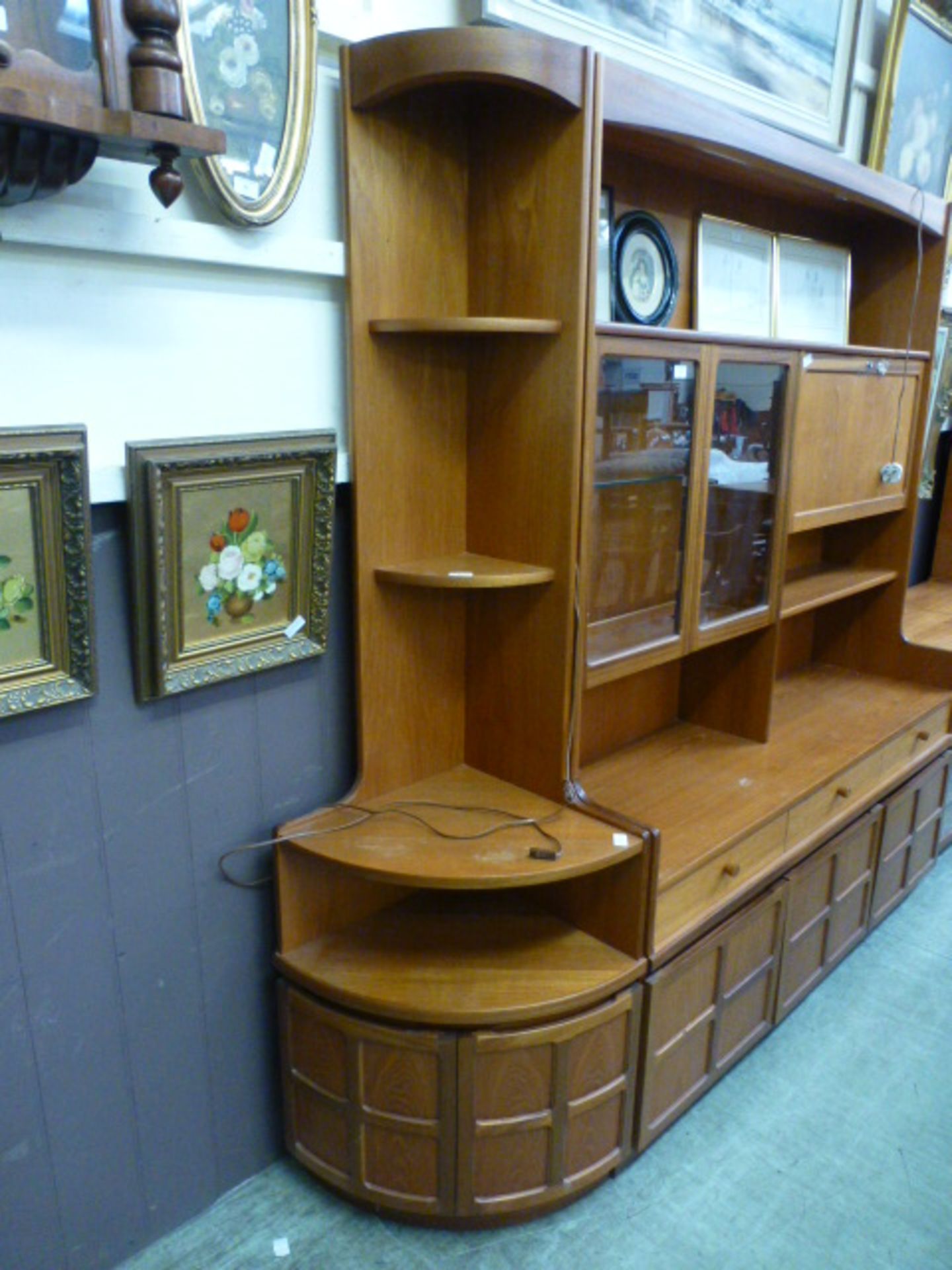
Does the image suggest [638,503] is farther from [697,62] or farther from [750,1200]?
[750,1200]

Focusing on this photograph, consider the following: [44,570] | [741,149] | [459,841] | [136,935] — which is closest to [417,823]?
[459,841]

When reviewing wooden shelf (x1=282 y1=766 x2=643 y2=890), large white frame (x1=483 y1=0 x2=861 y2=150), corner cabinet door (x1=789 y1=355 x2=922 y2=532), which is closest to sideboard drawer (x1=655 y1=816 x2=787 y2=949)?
wooden shelf (x1=282 y1=766 x2=643 y2=890)

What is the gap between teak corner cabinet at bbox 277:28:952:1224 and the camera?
1.50 m

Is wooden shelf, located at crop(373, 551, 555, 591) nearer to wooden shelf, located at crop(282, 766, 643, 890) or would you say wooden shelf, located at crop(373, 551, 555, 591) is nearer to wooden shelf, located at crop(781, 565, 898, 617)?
wooden shelf, located at crop(282, 766, 643, 890)

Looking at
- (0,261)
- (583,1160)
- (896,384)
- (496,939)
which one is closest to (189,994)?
(496,939)

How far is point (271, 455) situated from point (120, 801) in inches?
23.7

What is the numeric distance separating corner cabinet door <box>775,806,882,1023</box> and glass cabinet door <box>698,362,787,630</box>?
660mm

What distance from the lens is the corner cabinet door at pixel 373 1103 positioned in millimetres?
1555

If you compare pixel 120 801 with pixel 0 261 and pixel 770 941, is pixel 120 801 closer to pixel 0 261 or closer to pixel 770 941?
pixel 0 261

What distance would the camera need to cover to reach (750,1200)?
5.85 feet

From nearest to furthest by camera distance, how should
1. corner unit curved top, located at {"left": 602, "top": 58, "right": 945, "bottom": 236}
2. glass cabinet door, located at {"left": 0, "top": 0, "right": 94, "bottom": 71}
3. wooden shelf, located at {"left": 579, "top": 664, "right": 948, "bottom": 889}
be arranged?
glass cabinet door, located at {"left": 0, "top": 0, "right": 94, "bottom": 71}
corner unit curved top, located at {"left": 602, "top": 58, "right": 945, "bottom": 236}
wooden shelf, located at {"left": 579, "top": 664, "right": 948, "bottom": 889}

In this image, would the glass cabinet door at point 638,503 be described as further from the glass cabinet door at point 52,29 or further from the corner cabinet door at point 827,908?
the glass cabinet door at point 52,29

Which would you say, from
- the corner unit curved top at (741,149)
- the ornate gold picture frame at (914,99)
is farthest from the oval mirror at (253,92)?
the ornate gold picture frame at (914,99)

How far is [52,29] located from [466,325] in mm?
658
